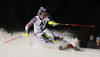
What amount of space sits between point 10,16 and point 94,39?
164 cm

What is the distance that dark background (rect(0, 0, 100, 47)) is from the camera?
2.82 m

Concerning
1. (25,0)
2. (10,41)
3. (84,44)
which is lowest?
(84,44)

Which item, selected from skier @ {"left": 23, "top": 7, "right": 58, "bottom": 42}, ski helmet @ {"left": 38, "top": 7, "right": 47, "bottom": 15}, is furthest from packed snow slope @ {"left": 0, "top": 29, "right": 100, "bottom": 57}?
ski helmet @ {"left": 38, "top": 7, "right": 47, "bottom": 15}

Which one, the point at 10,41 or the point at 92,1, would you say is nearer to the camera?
the point at 10,41

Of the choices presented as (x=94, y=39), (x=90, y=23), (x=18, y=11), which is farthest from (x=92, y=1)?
(x=18, y=11)

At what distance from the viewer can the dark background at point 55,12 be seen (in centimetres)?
282

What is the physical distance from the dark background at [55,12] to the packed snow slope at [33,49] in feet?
0.61

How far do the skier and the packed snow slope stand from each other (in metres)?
0.15

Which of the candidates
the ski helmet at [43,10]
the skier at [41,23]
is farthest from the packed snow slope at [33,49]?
the ski helmet at [43,10]

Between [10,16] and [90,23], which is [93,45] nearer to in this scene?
[90,23]

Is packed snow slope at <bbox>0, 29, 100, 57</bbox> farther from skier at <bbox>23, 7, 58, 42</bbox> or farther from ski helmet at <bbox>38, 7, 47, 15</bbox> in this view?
ski helmet at <bbox>38, 7, 47, 15</bbox>

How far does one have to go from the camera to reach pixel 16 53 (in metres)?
2.25

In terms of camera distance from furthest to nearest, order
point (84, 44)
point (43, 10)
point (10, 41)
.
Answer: point (84, 44) → point (10, 41) → point (43, 10)

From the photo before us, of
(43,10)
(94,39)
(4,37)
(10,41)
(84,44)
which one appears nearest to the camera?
(43,10)
